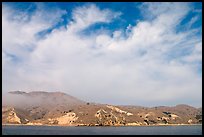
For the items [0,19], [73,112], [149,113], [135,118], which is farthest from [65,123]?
[0,19]

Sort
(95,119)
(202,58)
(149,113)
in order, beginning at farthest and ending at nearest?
(149,113) → (95,119) → (202,58)

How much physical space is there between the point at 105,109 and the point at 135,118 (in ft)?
58.7

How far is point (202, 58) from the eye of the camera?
2.71m

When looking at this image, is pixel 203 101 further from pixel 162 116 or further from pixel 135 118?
pixel 162 116

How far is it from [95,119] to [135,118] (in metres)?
25.2

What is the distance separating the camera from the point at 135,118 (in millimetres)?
159875

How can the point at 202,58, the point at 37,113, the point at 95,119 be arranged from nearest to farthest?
the point at 202,58 < the point at 95,119 < the point at 37,113

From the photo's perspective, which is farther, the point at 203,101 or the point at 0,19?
the point at 0,19

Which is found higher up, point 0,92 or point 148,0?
point 148,0

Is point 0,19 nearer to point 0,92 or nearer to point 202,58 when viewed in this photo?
point 0,92

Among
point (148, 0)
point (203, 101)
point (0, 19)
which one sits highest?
point (148, 0)

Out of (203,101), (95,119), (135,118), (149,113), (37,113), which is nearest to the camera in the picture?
(203,101)

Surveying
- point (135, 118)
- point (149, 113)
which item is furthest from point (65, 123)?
point (149, 113)

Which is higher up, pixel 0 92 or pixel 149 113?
pixel 149 113
